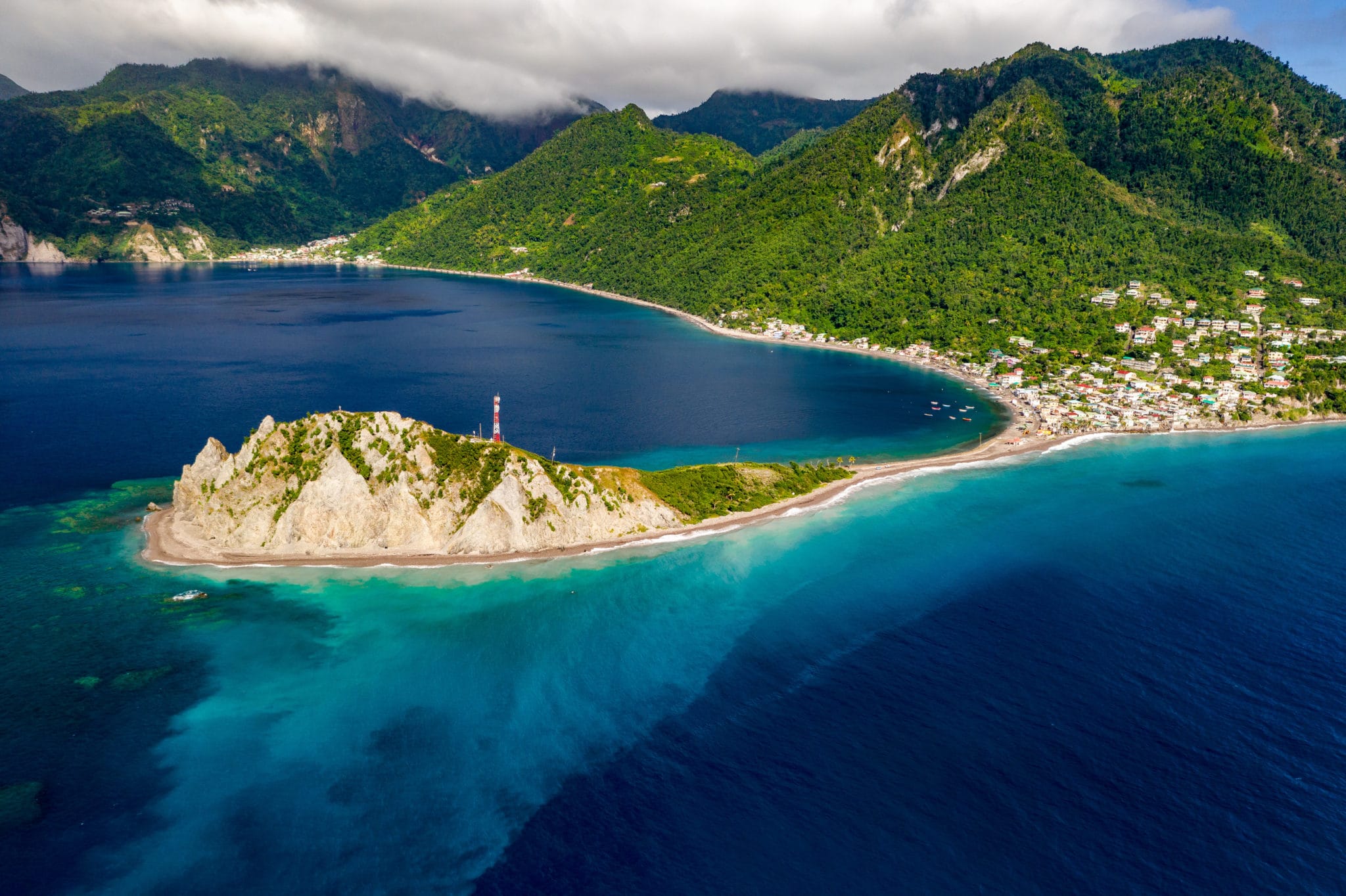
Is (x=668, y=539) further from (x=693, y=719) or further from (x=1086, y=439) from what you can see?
(x=1086, y=439)

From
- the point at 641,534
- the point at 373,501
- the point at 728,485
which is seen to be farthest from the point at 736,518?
the point at 373,501

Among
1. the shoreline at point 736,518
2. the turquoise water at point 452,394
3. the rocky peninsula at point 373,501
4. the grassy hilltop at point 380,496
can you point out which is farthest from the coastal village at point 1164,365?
the grassy hilltop at point 380,496

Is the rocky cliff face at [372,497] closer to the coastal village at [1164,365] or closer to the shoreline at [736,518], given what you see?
the shoreline at [736,518]

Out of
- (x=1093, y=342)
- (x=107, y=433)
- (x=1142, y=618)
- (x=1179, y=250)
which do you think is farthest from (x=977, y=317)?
(x=107, y=433)

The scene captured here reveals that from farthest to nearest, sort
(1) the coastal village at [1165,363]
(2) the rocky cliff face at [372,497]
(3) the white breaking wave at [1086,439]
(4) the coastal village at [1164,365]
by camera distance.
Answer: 1. (1) the coastal village at [1165,363]
2. (4) the coastal village at [1164,365]
3. (3) the white breaking wave at [1086,439]
4. (2) the rocky cliff face at [372,497]

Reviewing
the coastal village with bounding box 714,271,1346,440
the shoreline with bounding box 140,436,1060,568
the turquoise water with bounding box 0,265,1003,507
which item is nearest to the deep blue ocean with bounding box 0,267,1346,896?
the shoreline with bounding box 140,436,1060,568
